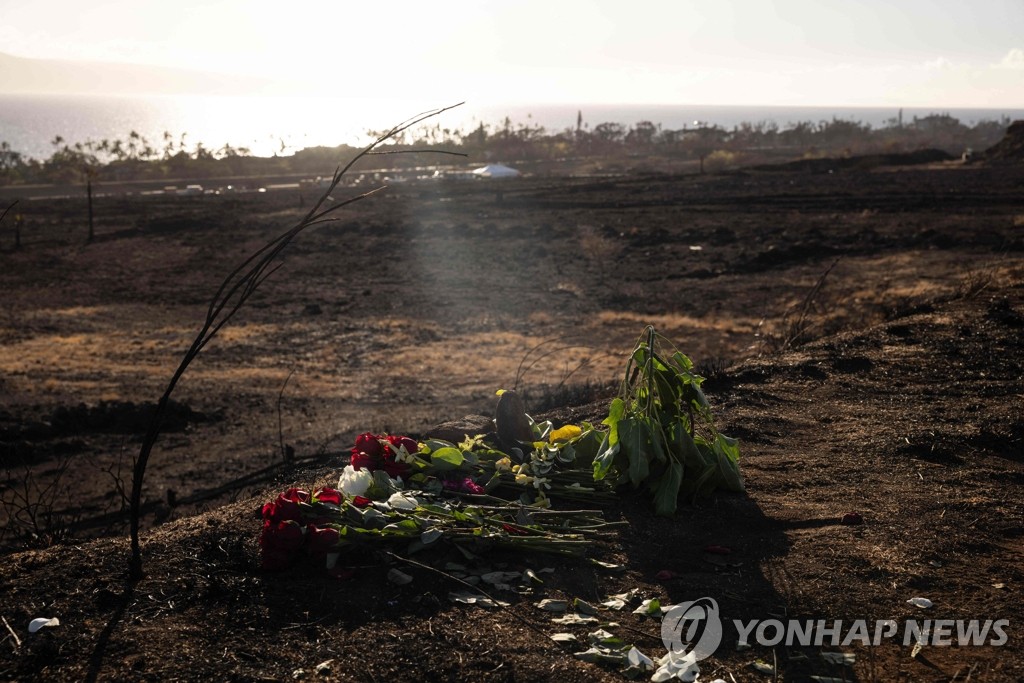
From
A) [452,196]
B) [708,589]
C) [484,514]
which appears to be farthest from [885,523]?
[452,196]

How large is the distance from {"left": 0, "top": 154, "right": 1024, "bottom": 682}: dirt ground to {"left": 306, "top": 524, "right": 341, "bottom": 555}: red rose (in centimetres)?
11

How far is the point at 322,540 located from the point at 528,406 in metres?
4.94

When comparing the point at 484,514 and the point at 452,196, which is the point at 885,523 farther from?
the point at 452,196

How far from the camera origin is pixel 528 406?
776cm

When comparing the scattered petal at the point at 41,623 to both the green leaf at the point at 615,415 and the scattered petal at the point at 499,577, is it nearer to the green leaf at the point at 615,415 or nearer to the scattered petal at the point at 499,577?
the scattered petal at the point at 499,577

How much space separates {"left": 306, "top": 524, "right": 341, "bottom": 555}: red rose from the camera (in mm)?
2883

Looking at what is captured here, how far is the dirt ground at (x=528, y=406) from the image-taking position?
2598mm

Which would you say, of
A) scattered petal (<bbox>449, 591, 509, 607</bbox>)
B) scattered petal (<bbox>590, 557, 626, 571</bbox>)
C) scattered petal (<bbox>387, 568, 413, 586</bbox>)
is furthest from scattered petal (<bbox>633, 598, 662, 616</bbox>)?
scattered petal (<bbox>387, 568, 413, 586</bbox>)

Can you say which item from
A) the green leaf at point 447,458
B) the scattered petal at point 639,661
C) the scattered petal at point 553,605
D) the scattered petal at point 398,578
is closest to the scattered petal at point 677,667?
the scattered petal at point 639,661

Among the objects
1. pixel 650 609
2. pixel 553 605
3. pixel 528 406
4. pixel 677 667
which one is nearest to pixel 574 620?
pixel 553 605

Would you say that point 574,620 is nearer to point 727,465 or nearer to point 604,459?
point 604,459

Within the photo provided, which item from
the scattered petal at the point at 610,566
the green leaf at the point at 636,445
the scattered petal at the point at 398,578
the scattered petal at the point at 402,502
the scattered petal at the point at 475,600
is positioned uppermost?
the green leaf at the point at 636,445

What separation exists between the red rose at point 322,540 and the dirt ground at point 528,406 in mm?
112

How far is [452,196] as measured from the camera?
30.5m
